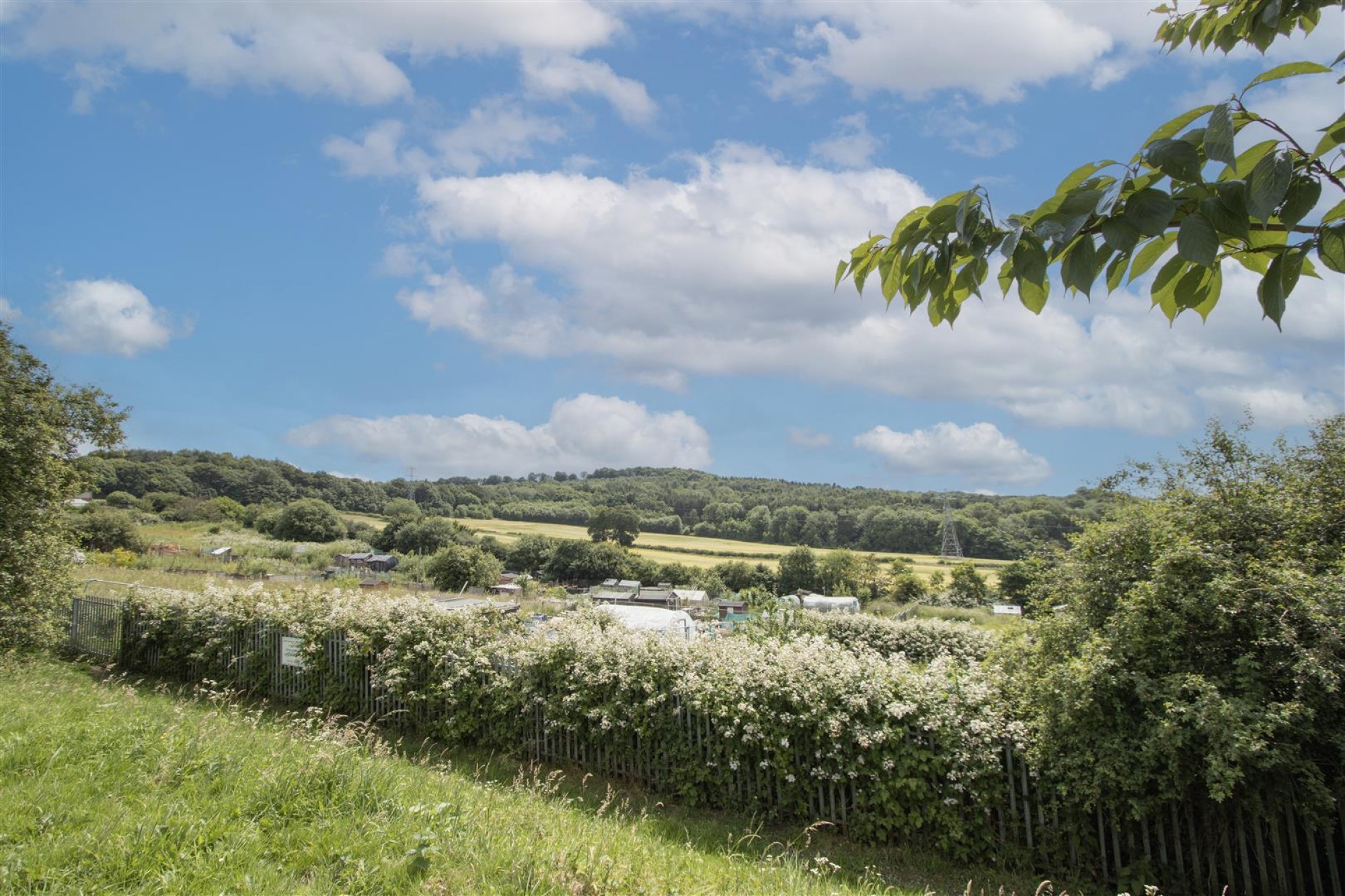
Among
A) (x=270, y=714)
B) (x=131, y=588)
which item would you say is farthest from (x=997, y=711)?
(x=131, y=588)

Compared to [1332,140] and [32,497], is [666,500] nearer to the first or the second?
[32,497]

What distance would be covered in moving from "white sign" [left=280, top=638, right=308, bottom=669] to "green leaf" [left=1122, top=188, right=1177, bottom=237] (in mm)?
13889

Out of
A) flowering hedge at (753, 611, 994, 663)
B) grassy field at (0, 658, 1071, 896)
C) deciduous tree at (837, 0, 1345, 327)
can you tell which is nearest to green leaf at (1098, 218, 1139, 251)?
deciduous tree at (837, 0, 1345, 327)

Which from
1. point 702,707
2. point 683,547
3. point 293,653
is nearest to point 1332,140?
point 702,707

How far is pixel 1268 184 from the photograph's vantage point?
3.99 ft

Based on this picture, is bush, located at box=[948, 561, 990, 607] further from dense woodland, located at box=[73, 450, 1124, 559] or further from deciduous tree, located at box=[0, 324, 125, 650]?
deciduous tree, located at box=[0, 324, 125, 650]

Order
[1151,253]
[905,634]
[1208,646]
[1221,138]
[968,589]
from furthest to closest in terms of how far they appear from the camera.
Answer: [968,589] < [905,634] < [1208,646] < [1151,253] < [1221,138]

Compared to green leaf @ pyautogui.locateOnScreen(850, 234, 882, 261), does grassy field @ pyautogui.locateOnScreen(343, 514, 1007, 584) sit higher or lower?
lower

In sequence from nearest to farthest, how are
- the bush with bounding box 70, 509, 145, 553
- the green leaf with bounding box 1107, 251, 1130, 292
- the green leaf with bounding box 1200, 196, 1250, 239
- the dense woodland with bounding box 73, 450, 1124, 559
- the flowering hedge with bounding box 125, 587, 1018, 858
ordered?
the green leaf with bounding box 1200, 196, 1250, 239, the green leaf with bounding box 1107, 251, 1130, 292, the flowering hedge with bounding box 125, 587, 1018, 858, the bush with bounding box 70, 509, 145, 553, the dense woodland with bounding box 73, 450, 1124, 559

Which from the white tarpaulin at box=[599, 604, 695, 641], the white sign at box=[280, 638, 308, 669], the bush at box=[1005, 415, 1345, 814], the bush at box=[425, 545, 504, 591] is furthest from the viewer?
the bush at box=[425, 545, 504, 591]

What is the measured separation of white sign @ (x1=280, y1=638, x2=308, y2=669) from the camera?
12.3 meters

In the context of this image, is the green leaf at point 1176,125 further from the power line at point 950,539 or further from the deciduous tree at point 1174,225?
the power line at point 950,539

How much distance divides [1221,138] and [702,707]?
789 cm

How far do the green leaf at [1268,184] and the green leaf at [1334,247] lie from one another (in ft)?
0.63
